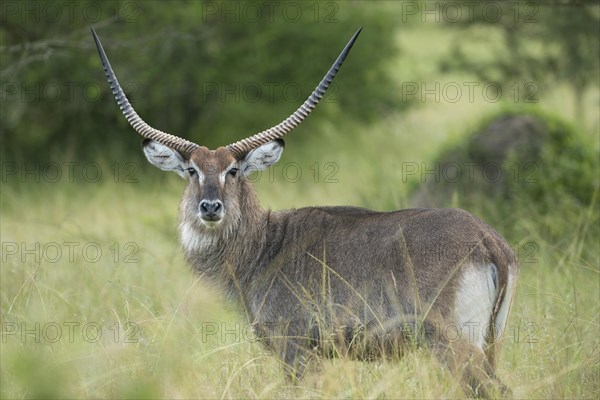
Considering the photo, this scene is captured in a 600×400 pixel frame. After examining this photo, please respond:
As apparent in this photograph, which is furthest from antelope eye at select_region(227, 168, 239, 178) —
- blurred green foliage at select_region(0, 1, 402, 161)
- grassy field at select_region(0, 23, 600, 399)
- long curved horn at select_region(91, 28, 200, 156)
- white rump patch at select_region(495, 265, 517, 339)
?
blurred green foliage at select_region(0, 1, 402, 161)

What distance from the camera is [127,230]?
1074 centimetres

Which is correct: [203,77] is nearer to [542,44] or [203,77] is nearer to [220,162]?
[542,44]

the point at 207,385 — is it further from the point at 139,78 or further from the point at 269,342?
the point at 139,78

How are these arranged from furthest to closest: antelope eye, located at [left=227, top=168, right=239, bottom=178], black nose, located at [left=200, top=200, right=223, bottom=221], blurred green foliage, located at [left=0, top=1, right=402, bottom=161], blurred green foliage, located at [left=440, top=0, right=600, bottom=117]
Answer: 1. blurred green foliage, located at [left=0, top=1, right=402, bottom=161]
2. blurred green foliage, located at [left=440, top=0, right=600, bottom=117]
3. antelope eye, located at [left=227, top=168, right=239, bottom=178]
4. black nose, located at [left=200, top=200, right=223, bottom=221]

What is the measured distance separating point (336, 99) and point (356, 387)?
34.6 feet

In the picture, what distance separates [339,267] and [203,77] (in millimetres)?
8832

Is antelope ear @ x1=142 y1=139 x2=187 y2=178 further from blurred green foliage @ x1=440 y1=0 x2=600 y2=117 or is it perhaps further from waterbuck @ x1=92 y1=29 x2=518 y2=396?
blurred green foliage @ x1=440 y1=0 x2=600 y2=117

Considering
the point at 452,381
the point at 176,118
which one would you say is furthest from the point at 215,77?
the point at 452,381

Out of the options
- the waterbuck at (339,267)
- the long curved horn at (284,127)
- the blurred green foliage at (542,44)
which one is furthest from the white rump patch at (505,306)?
the blurred green foliage at (542,44)

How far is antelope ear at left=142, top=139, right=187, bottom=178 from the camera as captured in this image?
20.9 ft

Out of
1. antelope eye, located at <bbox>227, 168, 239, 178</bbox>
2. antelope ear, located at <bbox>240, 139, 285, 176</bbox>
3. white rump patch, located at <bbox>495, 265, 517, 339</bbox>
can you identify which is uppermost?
antelope ear, located at <bbox>240, 139, 285, 176</bbox>

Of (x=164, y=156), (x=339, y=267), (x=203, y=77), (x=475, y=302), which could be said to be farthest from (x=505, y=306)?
(x=203, y=77)

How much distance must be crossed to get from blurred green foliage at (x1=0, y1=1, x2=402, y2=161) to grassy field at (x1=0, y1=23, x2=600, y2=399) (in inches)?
63.9

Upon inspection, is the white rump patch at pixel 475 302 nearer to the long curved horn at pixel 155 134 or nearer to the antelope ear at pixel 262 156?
the antelope ear at pixel 262 156
